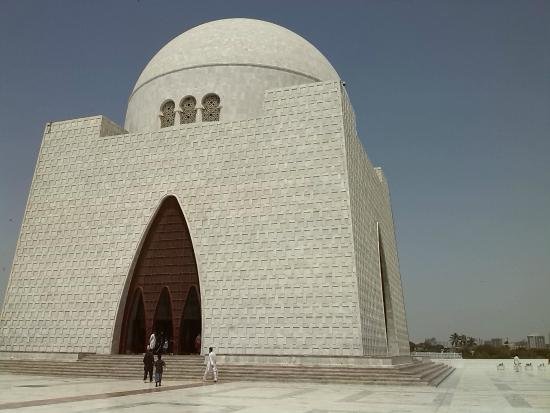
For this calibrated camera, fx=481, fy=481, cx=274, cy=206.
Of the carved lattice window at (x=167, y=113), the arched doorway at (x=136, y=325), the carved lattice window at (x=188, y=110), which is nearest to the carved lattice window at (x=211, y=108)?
the carved lattice window at (x=188, y=110)

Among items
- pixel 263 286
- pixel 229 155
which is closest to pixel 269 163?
pixel 229 155

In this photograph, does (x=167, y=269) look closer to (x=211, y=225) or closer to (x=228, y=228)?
(x=211, y=225)

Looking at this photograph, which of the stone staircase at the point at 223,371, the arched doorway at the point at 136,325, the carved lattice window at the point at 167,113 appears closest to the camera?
the stone staircase at the point at 223,371

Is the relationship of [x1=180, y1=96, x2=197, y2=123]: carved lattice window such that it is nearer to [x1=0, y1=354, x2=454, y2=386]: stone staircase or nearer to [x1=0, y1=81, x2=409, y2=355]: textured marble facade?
[x1=0, y1=81, x2=409, y2=355]: textured marble facade

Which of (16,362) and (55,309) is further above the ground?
(55,309)

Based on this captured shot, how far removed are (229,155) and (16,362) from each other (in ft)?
29.7

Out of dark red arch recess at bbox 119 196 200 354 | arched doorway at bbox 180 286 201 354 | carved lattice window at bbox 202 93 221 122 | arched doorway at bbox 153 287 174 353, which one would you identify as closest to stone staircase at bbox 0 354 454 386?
dark red arch recess at bbox 119 196 200 354

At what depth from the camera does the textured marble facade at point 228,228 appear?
13.2m

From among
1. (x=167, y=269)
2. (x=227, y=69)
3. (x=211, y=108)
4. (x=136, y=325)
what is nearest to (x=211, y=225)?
(x=167, y=269)

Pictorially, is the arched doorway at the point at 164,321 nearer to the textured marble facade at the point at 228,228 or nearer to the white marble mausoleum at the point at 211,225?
the white marble mausoleum at the point at 211,225

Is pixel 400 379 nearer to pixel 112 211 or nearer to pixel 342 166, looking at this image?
pixel 342 166

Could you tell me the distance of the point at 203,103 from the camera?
1839 centimetres

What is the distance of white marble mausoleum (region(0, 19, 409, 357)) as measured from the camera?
13391mm

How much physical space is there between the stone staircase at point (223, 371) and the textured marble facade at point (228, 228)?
886 mm
